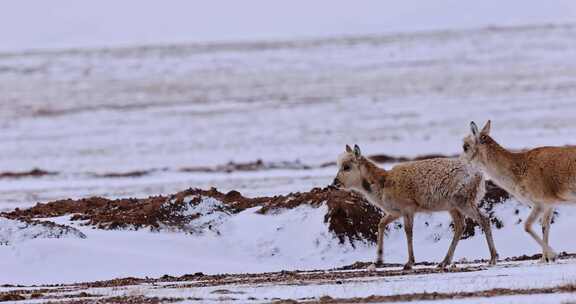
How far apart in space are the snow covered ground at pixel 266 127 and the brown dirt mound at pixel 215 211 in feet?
0.78

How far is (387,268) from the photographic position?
608 inches

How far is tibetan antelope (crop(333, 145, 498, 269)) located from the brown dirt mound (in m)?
2.81

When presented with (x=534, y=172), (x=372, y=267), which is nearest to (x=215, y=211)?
(x=372, y=267)

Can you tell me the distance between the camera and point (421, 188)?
590 inches

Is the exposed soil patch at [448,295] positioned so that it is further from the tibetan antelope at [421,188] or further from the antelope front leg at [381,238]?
the antelope front leg at [381,238]

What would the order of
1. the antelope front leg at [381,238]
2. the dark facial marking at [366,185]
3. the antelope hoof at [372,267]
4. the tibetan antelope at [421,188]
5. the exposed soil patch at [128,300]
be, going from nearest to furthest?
1. the exposed soil patch at [128,300]
2. the tibetan antelope at [421,188]
3. the antelope hoof at [372,267]
4. the antelope front leg at [381,238]
5. the dark facial marking at [366,185]

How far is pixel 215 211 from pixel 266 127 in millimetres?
18068

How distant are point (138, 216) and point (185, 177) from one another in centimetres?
867

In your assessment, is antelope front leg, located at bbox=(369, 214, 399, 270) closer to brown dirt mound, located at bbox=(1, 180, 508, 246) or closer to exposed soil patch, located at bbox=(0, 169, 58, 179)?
brown dirt mound, located at bbox=(1, 180, 508, 246)

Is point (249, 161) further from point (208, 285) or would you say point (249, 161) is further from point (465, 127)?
point (208, 285)

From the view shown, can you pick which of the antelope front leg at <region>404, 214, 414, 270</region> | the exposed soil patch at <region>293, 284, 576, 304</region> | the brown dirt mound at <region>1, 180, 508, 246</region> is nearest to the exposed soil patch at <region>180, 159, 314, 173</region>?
the brown dirt mound at <region>1, 180, 508, 246</region>

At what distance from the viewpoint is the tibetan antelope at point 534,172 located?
47.5 feet

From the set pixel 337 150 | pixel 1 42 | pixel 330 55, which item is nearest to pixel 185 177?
pixel 337 150

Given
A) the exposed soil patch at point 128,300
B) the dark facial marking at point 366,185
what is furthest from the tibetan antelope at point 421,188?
the exposed soil patch at point 128,300
